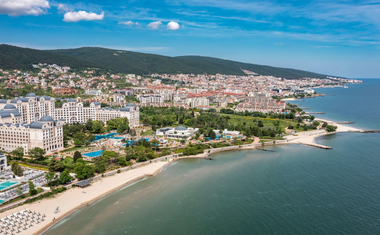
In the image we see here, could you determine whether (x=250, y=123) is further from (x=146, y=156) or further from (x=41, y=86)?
(x=41, y=86)

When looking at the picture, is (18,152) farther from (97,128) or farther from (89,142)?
(97,128)

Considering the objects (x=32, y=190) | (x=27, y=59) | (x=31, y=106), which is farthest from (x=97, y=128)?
(x=27, y=59)

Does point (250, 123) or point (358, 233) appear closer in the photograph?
point (358, 233)

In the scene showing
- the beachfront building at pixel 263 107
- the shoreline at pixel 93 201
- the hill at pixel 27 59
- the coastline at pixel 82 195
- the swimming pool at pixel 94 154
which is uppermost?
the hill at pixel 27 59

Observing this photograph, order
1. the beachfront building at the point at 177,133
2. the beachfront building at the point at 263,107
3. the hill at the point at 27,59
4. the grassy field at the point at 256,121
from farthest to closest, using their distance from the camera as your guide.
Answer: the hill at the point at 27,59 → the beachfront building at the point at 263,107 → the grassy field at the point at 256,121 → the beachfront building at the point at 177,133

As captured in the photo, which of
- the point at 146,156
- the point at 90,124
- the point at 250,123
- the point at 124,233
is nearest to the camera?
the point at 124,233

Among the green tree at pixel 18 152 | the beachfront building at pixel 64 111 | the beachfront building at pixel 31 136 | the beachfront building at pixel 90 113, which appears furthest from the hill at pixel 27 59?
the green tree at pixel 18 152

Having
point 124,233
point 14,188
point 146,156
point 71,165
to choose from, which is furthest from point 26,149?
point 124,233

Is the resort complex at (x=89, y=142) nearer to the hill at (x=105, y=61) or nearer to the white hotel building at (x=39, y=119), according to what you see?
the white hotel building at (x=39, y=119)
